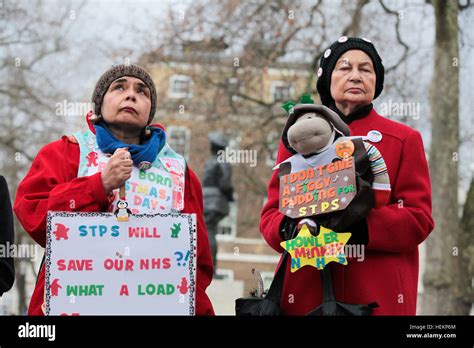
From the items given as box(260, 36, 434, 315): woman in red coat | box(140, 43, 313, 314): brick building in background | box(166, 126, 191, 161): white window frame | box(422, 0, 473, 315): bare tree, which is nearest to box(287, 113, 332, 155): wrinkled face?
box(260, 36, 434, 315): woman in red coat

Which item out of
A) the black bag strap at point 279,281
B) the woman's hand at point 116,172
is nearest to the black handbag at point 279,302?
the black bag strap at point 279,281

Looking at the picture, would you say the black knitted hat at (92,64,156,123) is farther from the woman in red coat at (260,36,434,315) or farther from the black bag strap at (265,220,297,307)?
the black bag strap at (265,220,297,307)

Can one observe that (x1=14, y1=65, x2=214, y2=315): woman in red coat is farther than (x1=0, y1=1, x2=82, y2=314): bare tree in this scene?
No

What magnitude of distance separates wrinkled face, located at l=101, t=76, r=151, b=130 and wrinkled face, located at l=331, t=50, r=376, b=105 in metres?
0.86

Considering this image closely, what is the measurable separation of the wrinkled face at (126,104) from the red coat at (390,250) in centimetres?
75

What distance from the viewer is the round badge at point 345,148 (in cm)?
361

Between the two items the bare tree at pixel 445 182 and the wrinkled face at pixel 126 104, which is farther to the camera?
the bare tree at pixel 445 182

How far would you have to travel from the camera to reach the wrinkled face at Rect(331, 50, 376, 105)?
3.94 metres

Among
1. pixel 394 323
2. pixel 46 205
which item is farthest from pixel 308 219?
pixel 46 205

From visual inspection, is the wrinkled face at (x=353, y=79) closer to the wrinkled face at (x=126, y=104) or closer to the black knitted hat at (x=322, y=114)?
the black knitted hat at (x=322, y=114)

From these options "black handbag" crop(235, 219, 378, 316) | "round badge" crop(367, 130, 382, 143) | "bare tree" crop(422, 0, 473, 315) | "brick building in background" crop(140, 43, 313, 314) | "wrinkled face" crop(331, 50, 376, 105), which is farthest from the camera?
"brick building in background" crop(140, 43, 313, 314)

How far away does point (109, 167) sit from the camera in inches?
148

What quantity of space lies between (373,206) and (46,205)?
4.37ft

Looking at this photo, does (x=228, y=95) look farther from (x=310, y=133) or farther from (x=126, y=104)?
(x=310, y=133)
